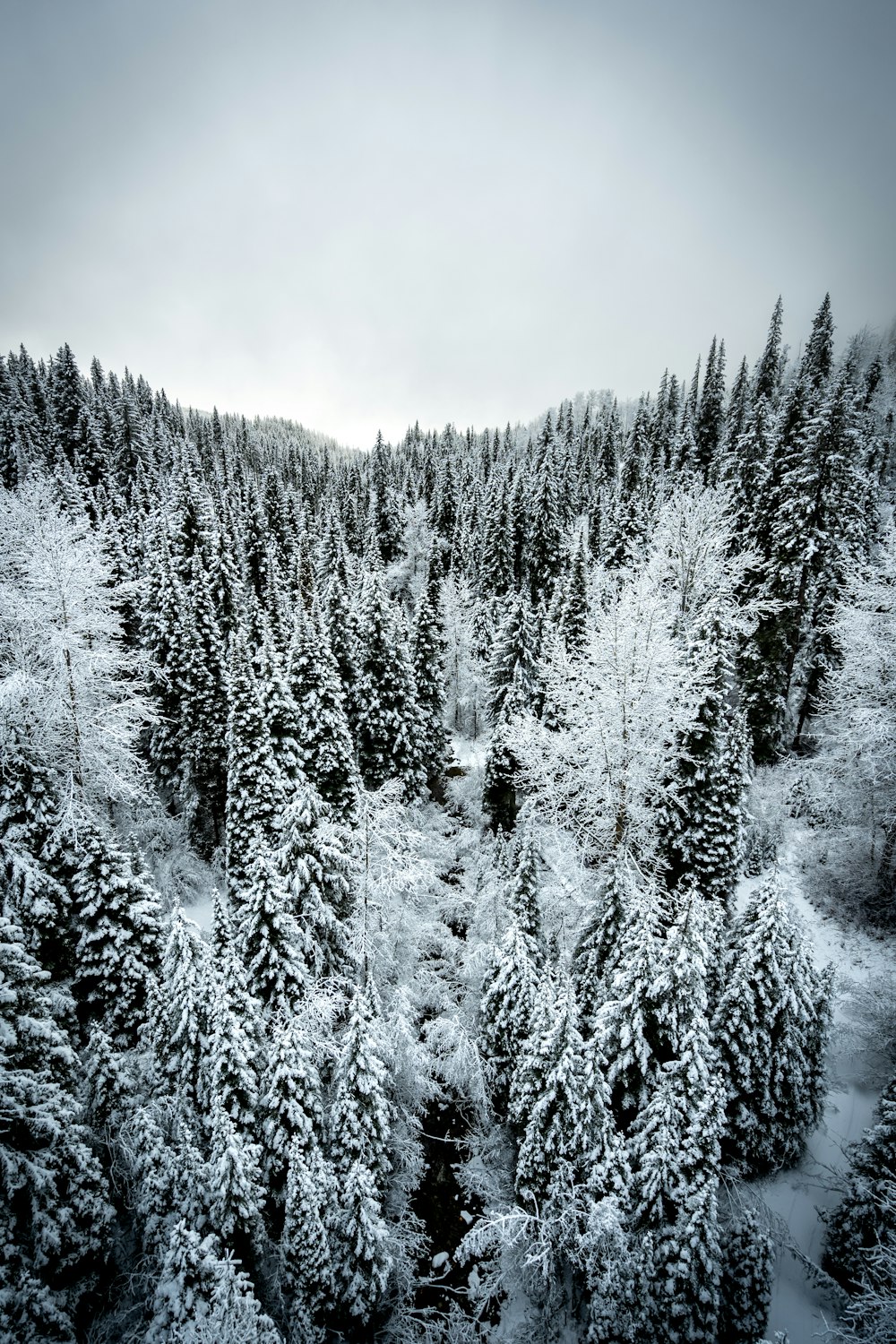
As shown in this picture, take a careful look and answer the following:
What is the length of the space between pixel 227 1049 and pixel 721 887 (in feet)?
48.6

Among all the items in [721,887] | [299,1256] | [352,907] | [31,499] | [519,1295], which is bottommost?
[519,1295]

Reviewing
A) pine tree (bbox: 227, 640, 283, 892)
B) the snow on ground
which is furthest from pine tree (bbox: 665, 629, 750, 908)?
pine tree (bbox: 227, 640, 283, 892)

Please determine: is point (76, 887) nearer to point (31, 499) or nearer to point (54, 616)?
point (54, 616)

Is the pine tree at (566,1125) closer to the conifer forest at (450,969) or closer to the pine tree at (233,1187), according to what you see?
the conifer forest at (450,969)

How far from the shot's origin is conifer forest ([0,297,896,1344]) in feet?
30.7

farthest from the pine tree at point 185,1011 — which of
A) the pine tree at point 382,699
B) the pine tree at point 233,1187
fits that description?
the pine tree at point 382,699

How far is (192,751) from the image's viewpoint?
94.6 ft

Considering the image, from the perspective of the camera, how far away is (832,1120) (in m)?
12.6

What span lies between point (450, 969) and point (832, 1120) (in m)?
13.5

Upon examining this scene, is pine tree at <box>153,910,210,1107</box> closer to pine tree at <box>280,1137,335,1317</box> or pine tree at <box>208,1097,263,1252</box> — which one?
pine tree at <box>208,1097,263,1252</box>

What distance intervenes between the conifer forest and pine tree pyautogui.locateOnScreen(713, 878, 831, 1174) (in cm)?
8

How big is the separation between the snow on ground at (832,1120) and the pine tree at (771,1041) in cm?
66

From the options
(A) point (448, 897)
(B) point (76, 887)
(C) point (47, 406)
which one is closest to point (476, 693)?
(A) point (448, 897)

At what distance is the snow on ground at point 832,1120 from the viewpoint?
10.1 meters
